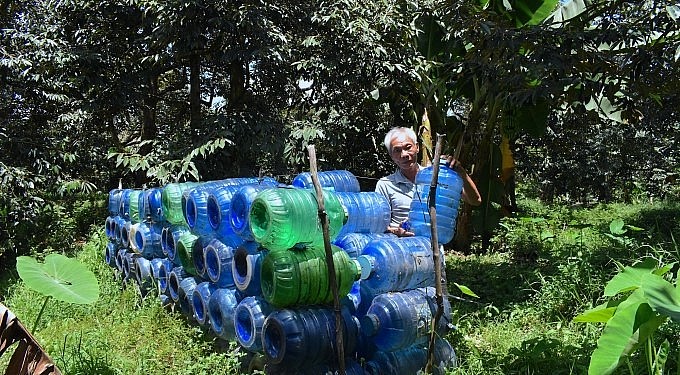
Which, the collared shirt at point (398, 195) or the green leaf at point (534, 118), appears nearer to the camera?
the collared shirt at point (398, 195)

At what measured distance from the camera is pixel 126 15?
24.2ft

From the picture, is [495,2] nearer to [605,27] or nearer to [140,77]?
[605,27]

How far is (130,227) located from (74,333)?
5.02 feet

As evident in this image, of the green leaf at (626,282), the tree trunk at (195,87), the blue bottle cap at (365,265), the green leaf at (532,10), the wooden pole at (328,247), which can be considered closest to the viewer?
the green leaf at (626,282)

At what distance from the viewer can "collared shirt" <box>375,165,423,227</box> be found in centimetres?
381

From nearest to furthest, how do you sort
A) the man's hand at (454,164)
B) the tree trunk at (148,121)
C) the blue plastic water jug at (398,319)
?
the blue plastic water jug at (398,319) → the man's hand at (454,164) → the tree trunk at (148,121)

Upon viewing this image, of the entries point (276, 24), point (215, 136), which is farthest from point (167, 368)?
point (276, 24)

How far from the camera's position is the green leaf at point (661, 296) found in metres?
1.83

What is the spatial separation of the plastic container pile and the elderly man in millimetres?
115

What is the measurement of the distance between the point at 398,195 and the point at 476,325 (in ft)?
4.33

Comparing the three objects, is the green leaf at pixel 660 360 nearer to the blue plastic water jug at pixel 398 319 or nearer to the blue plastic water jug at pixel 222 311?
the blue plastic water jug at pixel 398 319

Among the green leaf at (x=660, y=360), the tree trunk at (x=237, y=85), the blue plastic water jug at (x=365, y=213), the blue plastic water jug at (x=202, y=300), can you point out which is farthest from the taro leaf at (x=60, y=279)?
the tree trunk at (x=237, y=85)

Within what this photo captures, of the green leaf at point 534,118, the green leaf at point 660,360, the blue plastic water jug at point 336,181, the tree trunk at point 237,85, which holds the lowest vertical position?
the green leaf at point 660,360

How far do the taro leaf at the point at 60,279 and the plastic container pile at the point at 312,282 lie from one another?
0.84 meters
